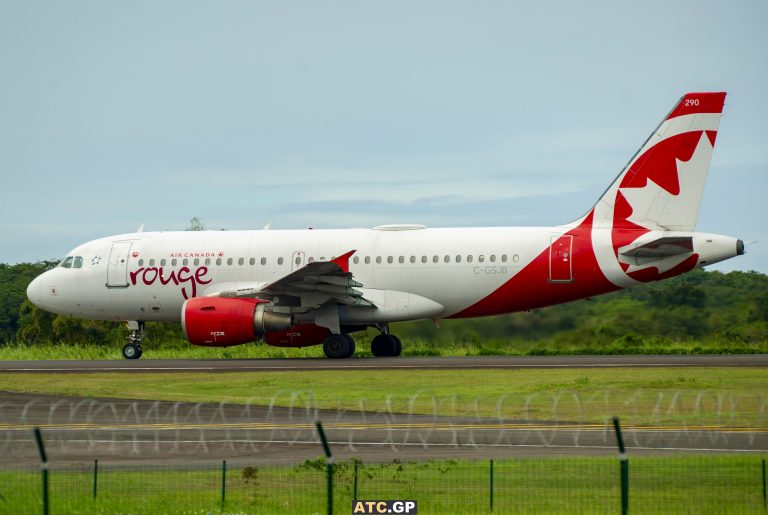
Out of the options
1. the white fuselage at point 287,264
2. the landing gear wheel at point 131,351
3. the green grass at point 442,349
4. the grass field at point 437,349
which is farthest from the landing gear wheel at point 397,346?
the landing gear wheel at point 131,351

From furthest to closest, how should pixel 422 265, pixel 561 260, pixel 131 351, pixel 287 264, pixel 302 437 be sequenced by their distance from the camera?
pixel 131 351
pixel 287 264
pixel 422 265
pixel 561 260
pixel 302 437

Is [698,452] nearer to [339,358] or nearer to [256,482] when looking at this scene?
[256,482]

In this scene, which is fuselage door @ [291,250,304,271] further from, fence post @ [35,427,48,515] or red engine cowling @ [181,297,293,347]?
fence post @ [35,427,48,515]

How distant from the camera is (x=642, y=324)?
32344 mm

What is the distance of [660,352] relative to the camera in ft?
128

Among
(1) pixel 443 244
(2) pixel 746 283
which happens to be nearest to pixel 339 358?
(1) pixel 443 244

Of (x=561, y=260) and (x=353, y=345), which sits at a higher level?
(x=561, y=260)

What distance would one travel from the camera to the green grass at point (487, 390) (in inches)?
912

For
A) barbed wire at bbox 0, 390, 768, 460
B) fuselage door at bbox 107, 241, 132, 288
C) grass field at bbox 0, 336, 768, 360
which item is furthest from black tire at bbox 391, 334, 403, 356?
barbed wire at bbox 0, 390, 768, 460

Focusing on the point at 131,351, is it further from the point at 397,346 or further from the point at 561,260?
the point at 561,260

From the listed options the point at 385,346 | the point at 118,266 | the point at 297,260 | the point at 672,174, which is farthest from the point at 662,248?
the point at 118,266

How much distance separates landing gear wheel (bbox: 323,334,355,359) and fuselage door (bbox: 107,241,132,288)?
8.91 meters

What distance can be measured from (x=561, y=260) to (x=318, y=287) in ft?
26.1

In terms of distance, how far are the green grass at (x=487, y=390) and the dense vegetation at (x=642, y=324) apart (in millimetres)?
2085
